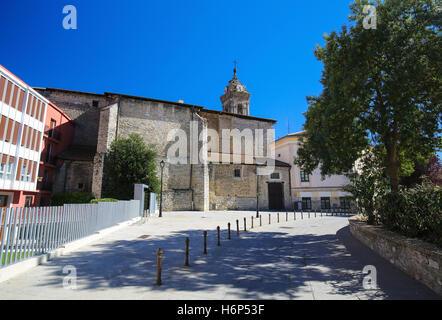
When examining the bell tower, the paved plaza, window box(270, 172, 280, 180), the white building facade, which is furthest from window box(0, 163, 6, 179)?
the bell tower

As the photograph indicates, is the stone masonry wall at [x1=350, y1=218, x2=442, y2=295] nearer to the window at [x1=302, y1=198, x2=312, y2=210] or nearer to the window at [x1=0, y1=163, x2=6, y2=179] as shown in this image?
the window at [x1=0, y1=163, x2=6, y2=179]

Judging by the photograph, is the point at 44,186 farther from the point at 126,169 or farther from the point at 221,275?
the point at 221,275

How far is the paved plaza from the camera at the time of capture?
410 cm

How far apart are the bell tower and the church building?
6.93m

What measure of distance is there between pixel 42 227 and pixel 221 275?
5050 mm

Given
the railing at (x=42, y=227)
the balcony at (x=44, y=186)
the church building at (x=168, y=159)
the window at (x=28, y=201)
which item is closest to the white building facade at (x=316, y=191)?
the church building at (x=168, y=159)

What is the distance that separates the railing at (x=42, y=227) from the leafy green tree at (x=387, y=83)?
9.70 m

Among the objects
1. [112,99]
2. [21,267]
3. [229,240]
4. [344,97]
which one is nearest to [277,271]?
[229,240]

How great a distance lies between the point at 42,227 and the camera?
244 inches

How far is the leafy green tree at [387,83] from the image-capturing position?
7.52 m

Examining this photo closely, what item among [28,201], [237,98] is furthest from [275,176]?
[28,201]
